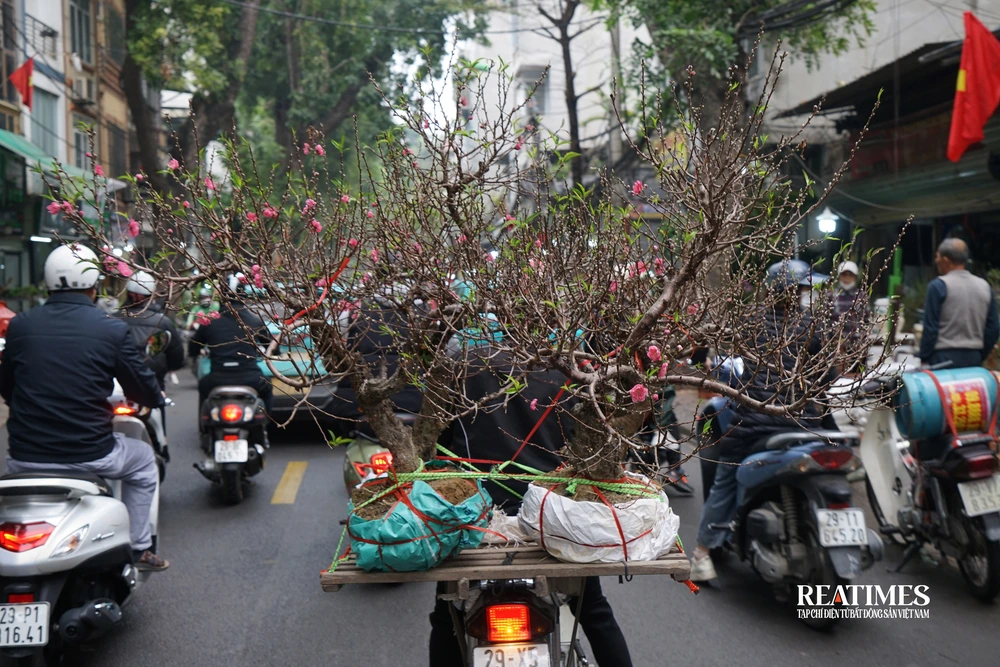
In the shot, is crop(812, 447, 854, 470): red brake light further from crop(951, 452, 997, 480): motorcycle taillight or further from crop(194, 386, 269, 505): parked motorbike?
crop(194, 386, 269, 505): parked motorbike

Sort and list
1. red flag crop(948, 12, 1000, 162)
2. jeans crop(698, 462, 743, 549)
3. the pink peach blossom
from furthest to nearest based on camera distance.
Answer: red flag crop(948, 12, 1000, 162), jeans crop(698, 462, 743, 549), the pink peach blossom

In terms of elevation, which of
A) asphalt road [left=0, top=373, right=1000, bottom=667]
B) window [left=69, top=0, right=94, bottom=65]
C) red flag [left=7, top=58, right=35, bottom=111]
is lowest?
asphalt road [left=0, top=373, right=1000, bottom=667]

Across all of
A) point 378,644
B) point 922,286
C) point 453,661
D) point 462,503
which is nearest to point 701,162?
point 462,503

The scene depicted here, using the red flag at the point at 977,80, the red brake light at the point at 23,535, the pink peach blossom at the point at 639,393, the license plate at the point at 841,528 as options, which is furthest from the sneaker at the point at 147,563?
the red flag at the point at 977,80

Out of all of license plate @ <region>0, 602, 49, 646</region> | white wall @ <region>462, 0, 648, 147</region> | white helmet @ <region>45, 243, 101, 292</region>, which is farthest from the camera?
white wall @ <region>462, 0, 648, 147</region>

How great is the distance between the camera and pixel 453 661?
3529mm

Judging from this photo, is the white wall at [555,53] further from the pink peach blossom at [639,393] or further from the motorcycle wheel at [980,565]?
the pink peach blossom at [639,393]

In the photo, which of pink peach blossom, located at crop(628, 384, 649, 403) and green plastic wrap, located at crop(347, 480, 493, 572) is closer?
pink peach blossom, located at crop(628, 384, 649, 403)

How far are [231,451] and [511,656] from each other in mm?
4706

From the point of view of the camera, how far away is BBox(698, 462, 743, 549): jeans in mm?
5461

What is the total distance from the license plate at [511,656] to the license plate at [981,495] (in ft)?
9.93

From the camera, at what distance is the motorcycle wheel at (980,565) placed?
4.98m

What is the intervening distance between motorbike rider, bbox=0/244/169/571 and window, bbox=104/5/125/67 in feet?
77.9

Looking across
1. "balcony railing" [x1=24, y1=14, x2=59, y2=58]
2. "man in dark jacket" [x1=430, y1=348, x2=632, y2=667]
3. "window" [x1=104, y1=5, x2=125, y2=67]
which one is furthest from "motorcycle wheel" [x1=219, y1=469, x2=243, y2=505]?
"window" [x1=104, y1=5, x2=125, y2=67]
